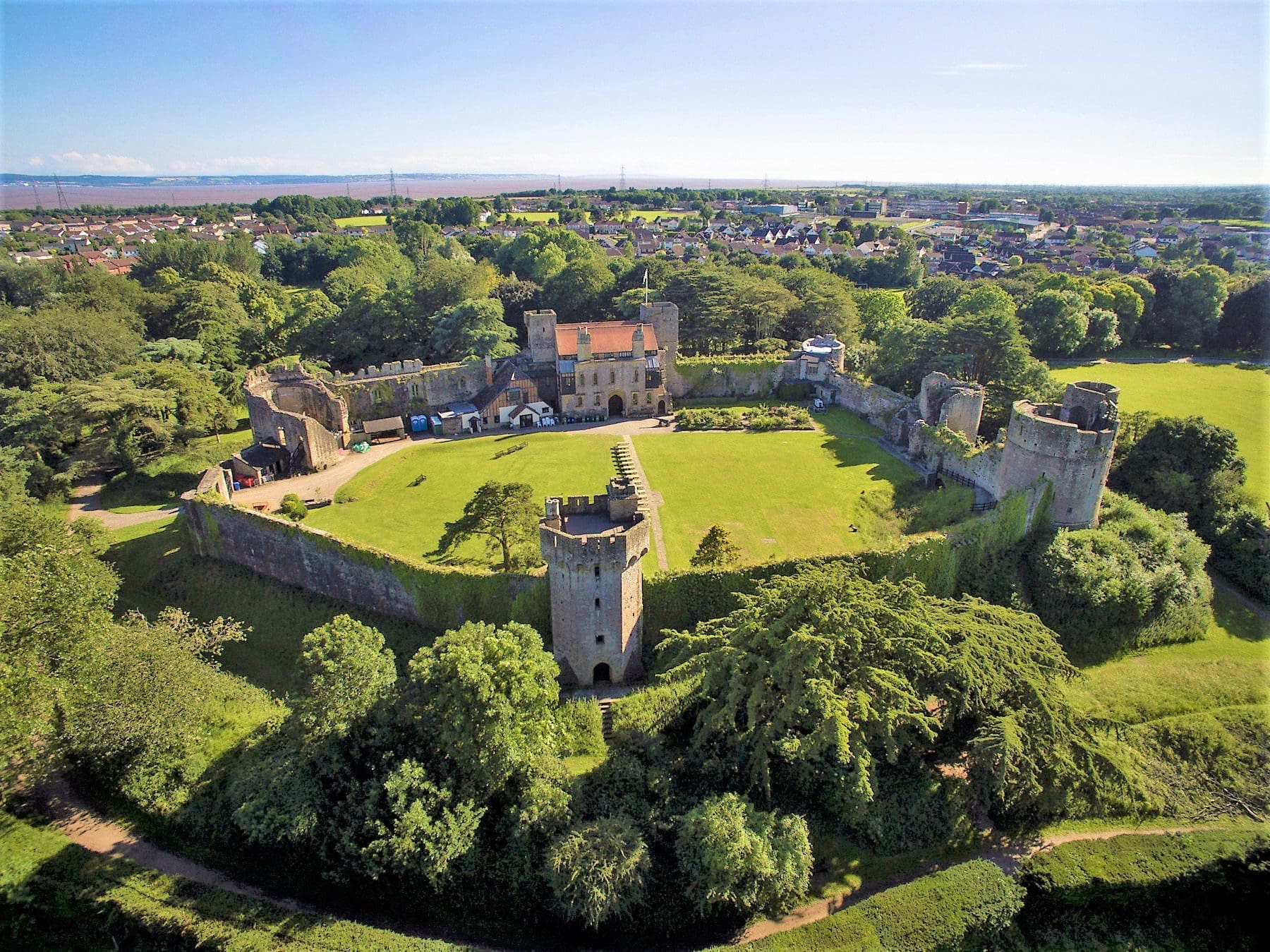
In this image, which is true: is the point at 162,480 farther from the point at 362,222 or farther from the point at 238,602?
the point at 362,222

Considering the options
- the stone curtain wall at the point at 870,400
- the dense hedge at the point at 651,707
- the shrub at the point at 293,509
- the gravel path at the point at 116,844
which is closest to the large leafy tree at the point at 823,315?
the stone curtain wall at the point at 870,400

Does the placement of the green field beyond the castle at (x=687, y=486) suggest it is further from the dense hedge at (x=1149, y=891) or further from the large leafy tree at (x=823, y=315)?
the large leafy tree at (x=823, y=315)

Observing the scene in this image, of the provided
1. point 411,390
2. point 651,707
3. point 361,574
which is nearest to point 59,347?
point 411,390

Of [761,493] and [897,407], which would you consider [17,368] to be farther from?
[897,407]

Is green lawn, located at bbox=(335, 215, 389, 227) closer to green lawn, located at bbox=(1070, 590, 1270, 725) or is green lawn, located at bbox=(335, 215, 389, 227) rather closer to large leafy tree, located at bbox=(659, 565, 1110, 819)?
large leafy tree, located at bbox=(659, 565, 1110, 819)

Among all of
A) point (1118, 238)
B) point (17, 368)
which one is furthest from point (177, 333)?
point (1118, 238)

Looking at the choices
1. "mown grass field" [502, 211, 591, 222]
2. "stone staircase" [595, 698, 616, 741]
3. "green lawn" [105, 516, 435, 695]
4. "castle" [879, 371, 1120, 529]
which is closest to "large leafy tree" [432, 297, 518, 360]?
"green lawn" [105, 516, 435, 695]
